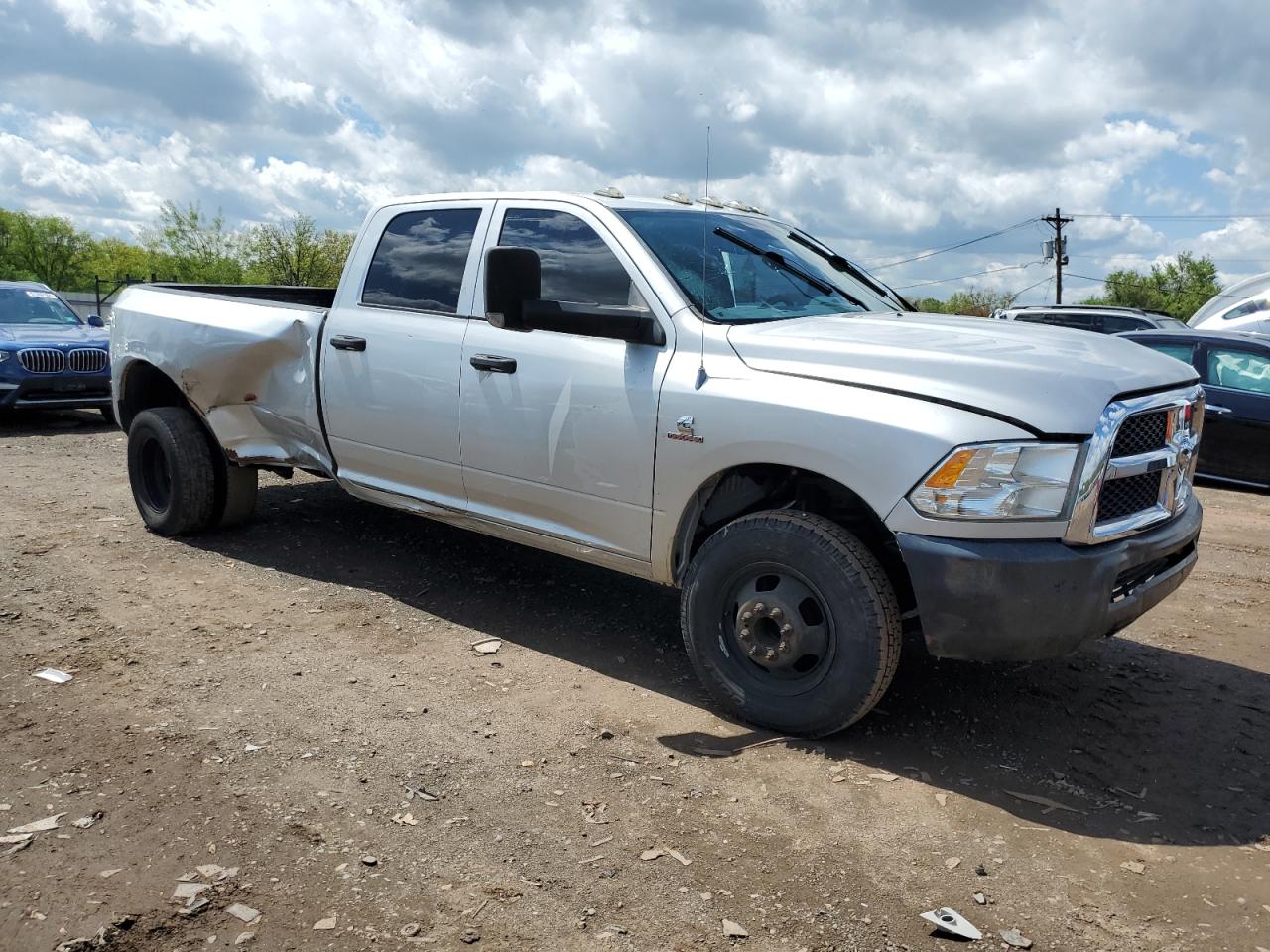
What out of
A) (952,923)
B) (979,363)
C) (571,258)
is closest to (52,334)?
(571,258)

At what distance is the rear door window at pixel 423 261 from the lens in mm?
4949

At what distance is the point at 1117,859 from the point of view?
309 cm

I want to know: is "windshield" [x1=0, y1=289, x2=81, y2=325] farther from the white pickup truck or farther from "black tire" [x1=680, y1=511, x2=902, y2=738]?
"black tire" [x1=680, y1=511, x2=902, y2=738]

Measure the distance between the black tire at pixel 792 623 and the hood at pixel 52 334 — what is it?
31.0ft

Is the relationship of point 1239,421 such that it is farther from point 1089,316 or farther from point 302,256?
point 302,256

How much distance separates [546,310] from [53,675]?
2.53 metres

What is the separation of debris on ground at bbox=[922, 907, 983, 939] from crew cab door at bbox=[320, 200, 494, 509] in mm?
2849

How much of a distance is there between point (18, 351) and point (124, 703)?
8.67 metres

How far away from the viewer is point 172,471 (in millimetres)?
6211

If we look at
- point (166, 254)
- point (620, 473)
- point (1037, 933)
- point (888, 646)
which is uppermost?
point (166, 254)

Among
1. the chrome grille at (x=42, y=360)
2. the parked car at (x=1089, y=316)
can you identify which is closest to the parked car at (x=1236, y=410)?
the parked car at (x=1089, y=316)

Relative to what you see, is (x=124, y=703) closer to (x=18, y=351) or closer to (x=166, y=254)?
(x=18, y=351)

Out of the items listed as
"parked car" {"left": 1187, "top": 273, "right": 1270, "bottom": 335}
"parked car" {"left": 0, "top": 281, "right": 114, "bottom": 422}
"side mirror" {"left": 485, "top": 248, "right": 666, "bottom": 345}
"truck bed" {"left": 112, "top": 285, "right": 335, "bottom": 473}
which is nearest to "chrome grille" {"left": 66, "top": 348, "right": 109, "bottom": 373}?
"parked car" {"left": 0, "top": 281, "right": 114, "bottom": 422}

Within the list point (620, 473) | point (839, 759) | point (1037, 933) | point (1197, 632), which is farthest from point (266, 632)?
point (1197, 632)
